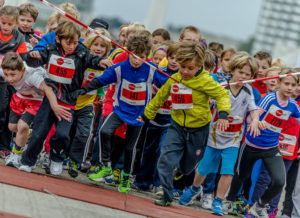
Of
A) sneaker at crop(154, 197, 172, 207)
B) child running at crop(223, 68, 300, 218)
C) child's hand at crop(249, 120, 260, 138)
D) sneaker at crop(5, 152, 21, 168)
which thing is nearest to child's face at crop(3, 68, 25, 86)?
sneaker at crop(5, 152, 21, 168)

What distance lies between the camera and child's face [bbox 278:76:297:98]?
7.50 m

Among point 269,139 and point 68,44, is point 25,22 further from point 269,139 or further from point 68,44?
point 269,139

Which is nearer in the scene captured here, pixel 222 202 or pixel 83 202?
pixel 83 202

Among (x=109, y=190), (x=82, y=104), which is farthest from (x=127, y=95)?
(x=109, y=190)

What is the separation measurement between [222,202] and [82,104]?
220 cm

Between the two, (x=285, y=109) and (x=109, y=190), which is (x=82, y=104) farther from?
(x=285, y=109)

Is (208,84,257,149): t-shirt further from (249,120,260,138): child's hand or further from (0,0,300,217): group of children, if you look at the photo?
(249,120,260,138): child's hand

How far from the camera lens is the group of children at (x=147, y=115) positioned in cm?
664

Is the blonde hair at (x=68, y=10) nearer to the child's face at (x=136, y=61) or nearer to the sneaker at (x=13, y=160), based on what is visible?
the child's face at (x=136, y=61)

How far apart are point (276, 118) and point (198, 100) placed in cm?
135

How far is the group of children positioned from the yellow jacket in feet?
0.04

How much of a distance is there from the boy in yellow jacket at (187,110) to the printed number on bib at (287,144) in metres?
1.71

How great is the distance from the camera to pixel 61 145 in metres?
6.81

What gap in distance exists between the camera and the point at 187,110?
21.8 feet
